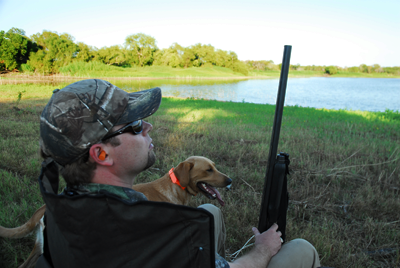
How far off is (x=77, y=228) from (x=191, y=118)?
9.80 metres

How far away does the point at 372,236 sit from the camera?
312 centimetres

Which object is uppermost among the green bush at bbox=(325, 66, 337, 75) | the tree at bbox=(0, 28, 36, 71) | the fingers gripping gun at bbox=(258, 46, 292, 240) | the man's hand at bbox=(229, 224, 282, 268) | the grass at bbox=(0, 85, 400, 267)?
the green bush at bbox=(325, 66, 337, 75)

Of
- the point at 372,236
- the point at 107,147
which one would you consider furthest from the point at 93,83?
the point at 372,236

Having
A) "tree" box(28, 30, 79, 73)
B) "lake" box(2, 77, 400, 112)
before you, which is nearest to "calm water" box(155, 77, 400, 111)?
"lake" box(2, 77, 400, 112)

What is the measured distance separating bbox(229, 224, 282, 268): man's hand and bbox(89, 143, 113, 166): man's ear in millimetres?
992

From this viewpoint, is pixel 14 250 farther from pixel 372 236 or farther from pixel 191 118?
pixel 191 118

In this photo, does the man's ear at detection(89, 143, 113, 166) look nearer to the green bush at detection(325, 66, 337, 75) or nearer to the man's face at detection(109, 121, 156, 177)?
the man's face at detection(109, 121, 156, 177)

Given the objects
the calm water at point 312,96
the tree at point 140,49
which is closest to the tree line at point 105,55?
the tree at point 140,49

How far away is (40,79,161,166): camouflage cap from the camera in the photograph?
130cm

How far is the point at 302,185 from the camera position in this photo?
4527mm

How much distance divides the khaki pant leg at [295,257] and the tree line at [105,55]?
134ft

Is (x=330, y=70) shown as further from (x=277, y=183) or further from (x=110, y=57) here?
(x=277, y=183)

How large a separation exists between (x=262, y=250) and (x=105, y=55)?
79829 millimetres

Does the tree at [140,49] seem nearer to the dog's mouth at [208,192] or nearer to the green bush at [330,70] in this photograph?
the green bush at [330,70]
